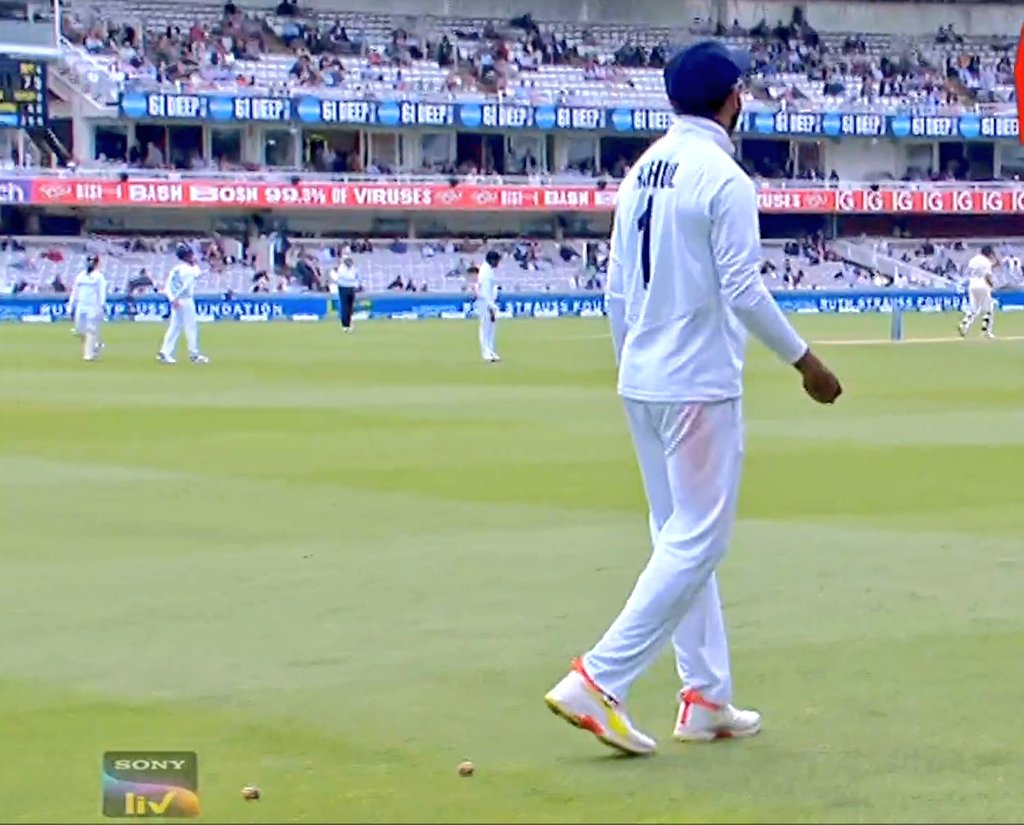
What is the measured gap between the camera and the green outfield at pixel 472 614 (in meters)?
6.75

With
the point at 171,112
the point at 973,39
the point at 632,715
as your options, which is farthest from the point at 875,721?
the point at 973,39

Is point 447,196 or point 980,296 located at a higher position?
point 980,296

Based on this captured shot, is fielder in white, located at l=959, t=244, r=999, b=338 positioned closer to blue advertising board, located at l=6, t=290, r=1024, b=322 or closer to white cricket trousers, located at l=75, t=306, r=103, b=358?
blue advertising board, located at l=6, t=290, r=1024, b=322

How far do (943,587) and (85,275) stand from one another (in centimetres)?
2965

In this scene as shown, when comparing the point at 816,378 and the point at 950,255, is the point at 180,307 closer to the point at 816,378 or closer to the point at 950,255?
the point at 816,378

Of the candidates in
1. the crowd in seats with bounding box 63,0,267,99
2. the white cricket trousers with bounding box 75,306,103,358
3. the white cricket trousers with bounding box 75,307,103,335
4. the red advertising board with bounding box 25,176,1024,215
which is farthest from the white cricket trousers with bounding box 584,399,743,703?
the crowd in seats with bounding box 63,0,267,99

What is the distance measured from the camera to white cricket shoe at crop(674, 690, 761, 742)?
24.2 ft

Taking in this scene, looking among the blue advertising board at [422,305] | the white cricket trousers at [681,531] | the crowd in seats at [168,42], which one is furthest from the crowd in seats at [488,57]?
the white cricket trousers at [681,531]

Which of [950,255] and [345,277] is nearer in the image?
[345,277]

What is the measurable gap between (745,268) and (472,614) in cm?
368

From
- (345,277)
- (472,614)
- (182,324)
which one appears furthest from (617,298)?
(345,277)

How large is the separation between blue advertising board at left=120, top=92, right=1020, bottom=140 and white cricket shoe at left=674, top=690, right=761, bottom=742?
204 ft

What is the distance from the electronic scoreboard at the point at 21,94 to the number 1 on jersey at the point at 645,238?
48825 mm

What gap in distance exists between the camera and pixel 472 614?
10.2m
